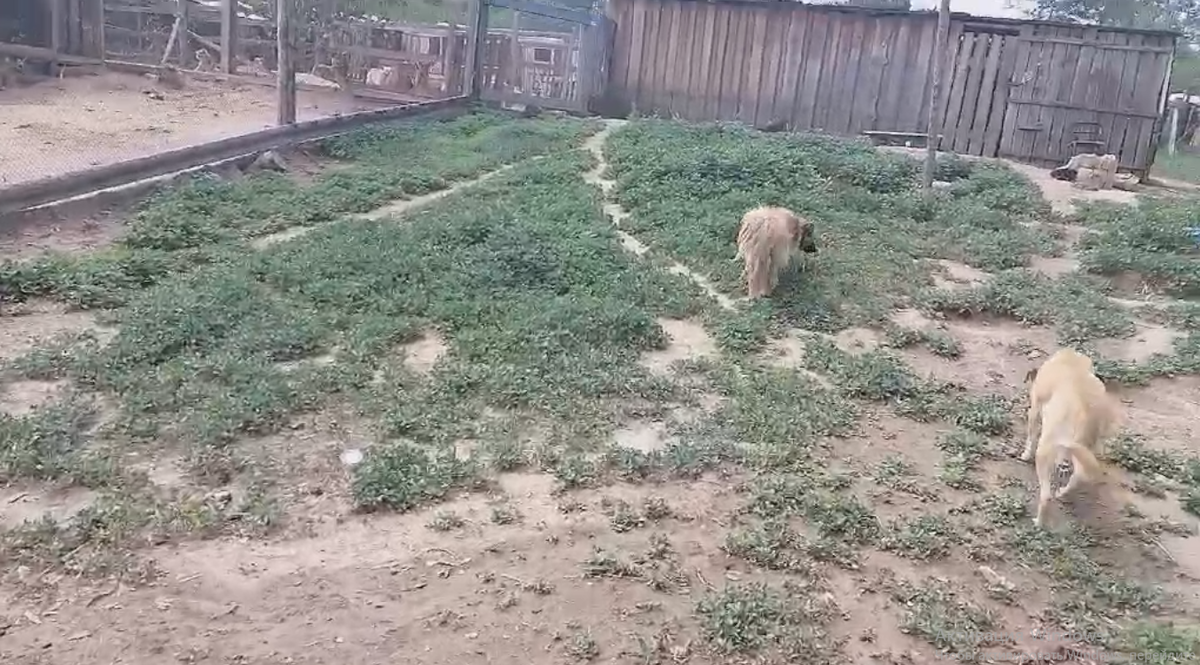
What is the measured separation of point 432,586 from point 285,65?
9080mm

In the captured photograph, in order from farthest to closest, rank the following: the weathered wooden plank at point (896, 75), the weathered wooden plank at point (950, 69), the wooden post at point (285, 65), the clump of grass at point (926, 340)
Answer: the weathered wooden plank at point (896, 75), the weathered wooden plank at point (950, 69), the wooden post at point (285, 65), the clump of grass at point (926, 340)

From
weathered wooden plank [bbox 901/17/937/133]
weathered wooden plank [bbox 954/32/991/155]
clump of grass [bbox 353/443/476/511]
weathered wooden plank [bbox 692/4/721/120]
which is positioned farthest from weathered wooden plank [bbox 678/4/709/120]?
clump of grass [bbox 353/443/476/511]

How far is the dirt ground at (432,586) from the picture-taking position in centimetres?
327

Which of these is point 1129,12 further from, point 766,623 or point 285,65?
point 766,623

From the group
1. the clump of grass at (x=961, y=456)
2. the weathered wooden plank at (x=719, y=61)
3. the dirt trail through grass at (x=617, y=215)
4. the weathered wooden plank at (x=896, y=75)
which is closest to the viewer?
the clump of grass at (x=961, y=456)

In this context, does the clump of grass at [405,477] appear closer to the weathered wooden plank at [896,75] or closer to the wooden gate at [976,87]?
the wooden gate at [976,87]

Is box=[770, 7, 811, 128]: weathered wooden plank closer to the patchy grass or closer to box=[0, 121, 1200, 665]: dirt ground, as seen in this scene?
the patchy grass

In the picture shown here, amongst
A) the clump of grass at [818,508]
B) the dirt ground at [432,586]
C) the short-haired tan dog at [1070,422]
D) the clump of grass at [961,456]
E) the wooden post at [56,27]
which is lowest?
the dirt ground at [432,586]

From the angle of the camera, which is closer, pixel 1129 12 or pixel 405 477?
pixel 405 477

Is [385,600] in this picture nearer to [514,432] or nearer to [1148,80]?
[514,432]

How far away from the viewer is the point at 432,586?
362 cm

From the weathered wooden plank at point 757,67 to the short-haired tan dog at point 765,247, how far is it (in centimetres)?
967

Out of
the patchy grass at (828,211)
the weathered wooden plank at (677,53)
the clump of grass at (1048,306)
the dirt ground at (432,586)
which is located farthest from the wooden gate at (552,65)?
the dirt ground at (432,586)

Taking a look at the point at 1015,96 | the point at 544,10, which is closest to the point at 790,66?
the point at 1015,96
